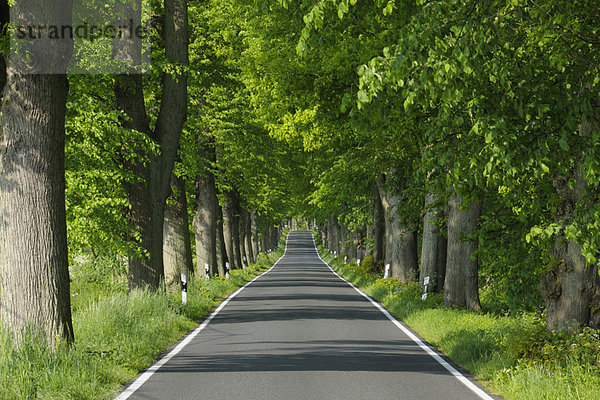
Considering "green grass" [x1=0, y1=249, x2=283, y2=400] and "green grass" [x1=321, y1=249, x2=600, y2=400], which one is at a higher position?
"green grass" [x1=0, y1=249, x2=283, y2=400]

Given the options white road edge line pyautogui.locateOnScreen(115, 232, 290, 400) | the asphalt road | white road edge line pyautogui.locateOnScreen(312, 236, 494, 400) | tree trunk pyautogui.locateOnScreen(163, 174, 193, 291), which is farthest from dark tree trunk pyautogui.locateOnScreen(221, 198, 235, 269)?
white road edge line pyautogui.locateOnScreen(115, 232, 290, 400)

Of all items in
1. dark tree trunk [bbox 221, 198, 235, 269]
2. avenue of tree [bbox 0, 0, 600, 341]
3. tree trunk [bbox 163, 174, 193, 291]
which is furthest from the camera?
dark tree trunk [bbox 221, 198, 235, 269]

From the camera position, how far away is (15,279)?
958cm

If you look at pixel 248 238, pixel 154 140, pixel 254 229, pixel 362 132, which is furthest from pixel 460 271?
pixel 254 229

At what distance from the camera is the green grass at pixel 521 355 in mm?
8625

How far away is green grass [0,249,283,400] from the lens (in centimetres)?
818

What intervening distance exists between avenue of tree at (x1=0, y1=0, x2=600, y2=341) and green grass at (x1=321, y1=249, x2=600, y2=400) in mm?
690

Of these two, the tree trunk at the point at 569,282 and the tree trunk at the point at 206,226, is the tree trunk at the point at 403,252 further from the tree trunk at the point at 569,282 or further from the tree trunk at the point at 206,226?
the tree trunk at the point at 569,282

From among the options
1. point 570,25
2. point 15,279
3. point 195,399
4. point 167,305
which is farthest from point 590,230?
point 167,305

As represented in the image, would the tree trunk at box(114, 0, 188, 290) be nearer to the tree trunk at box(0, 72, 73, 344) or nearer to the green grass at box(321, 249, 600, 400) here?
the green grass at box(321, 249, 600, 400)

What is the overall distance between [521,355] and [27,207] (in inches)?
272

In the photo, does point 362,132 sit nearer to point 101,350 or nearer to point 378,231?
point 101,350

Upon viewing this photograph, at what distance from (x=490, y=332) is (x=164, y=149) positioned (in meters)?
9.19

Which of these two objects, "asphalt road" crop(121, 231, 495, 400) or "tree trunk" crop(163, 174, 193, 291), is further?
"tree trunk" crop(163, 174, 193, 291)
